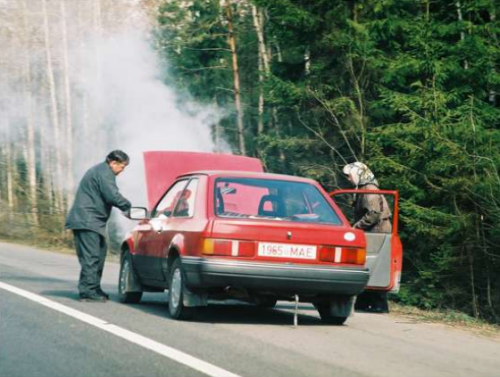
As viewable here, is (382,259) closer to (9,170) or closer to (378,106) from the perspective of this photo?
(378,106)

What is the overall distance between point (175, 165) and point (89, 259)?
169 inches

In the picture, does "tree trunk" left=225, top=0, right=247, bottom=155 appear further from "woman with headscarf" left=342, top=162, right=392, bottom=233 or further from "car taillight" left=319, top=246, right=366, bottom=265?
"car taillight" left=319, top=246, right=366, bottom=265

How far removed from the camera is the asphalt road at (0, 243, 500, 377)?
24.0 feet

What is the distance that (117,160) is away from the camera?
38.7 feet

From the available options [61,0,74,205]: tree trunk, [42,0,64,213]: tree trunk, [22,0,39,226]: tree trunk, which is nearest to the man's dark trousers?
[61,0,74,205]: tree trunk

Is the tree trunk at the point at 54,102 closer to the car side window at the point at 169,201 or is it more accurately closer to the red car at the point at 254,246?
the car side window at the point at 169,201

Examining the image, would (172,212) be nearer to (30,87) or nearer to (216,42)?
(216,42)

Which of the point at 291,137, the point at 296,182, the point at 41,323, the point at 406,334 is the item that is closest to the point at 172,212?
the point at 296,182

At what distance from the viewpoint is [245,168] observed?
15.7 meters

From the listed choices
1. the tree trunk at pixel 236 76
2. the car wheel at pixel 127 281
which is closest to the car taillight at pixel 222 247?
the car wheel at pixel 127 281

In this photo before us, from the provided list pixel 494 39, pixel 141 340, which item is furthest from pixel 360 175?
pixel 494 39

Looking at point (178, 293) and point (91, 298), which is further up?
point (178, 293)

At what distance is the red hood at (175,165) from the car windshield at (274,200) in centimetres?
503

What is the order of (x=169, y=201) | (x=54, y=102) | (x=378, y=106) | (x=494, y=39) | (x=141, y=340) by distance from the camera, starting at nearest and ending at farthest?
(x=141, y=340) < (x=169, y=201) < (x=494, y=39) < (x=378, y=106) < (x=54, y=102)
